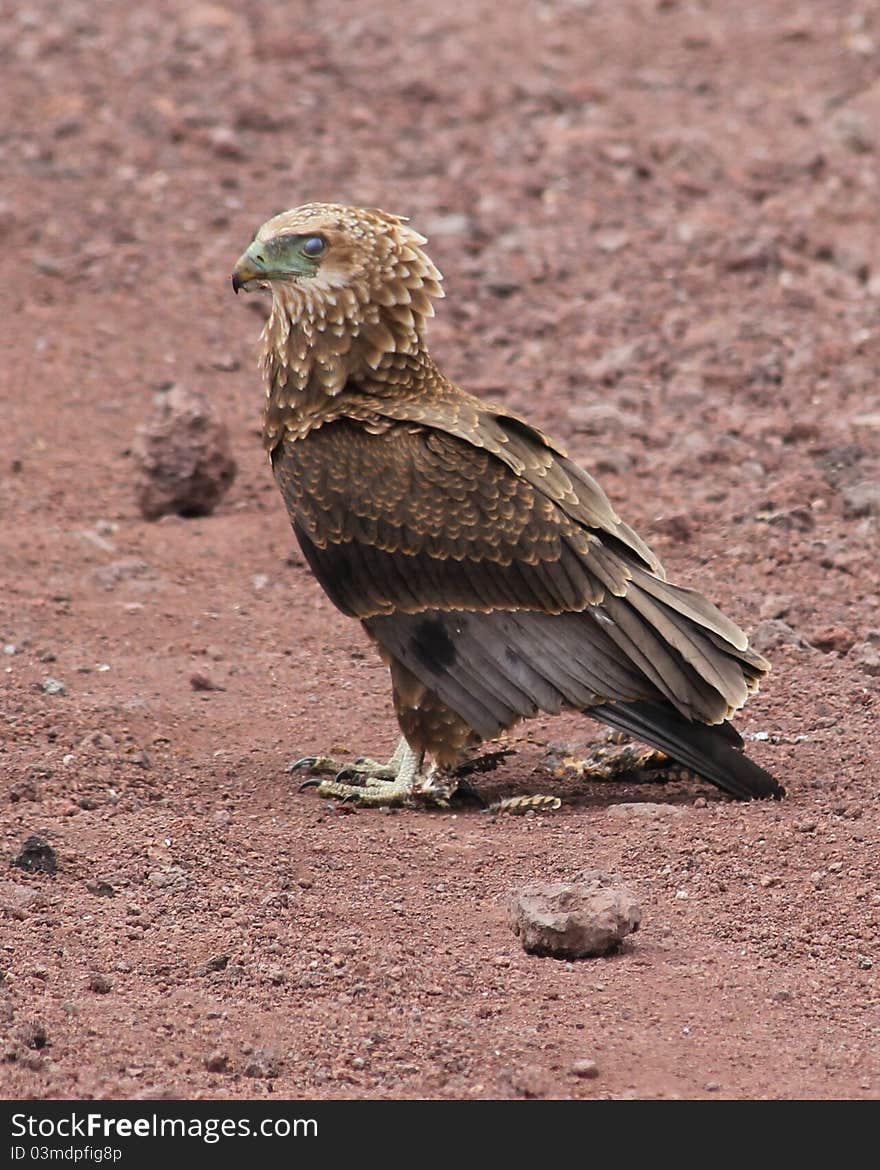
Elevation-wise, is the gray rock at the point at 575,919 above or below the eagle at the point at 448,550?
below

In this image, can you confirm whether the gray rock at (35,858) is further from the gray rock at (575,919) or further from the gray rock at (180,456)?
the gray rock at (180,456)

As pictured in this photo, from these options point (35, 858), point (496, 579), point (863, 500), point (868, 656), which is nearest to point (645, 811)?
point (496, 579)

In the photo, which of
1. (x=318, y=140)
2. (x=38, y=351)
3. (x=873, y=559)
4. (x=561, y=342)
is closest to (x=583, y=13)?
(x=318, y=140)

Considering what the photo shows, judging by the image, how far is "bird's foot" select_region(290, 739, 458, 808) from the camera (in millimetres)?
8195

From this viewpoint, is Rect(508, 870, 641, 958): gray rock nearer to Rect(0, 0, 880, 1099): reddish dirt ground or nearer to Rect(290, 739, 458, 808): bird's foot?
Rect(0, 0, 880, 1099): reddish dirt ground

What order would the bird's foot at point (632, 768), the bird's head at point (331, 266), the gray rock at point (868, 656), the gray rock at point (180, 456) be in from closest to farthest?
the bird's head at point (331, 266) → the bird's foot at point (632, 768) → the gray rock at point (868, 656) → the gray rock at point (180, 456)

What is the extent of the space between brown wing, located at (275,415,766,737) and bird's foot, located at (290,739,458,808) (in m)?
0.41

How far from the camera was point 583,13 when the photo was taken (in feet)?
63.7

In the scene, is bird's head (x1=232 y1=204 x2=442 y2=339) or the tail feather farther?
bird's head (x1=232 y1=204 x2=442 y2=339)

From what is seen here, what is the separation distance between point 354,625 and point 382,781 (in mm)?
1940

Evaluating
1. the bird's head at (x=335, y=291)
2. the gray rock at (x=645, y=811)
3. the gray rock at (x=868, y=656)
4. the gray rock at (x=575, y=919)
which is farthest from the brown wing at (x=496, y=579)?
the gray rock at (x=575, y=919)

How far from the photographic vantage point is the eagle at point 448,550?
25.9ft

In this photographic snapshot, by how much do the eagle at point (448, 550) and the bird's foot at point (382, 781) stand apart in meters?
0.01

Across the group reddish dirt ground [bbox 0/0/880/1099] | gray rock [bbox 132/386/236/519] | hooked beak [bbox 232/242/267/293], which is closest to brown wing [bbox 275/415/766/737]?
reddish dirt ground [bbox 0/0/880/1099]
